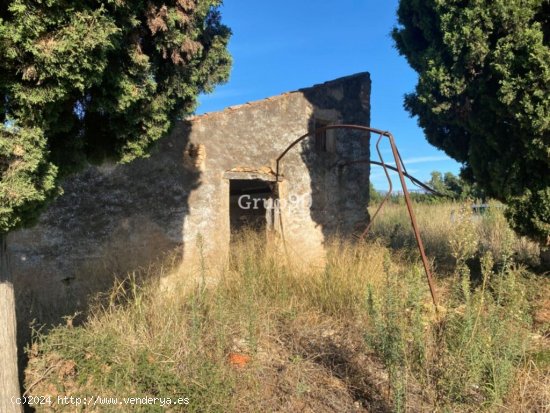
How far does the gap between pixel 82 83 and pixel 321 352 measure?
11.1 ft

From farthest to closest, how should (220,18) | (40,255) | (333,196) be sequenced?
1. (333,196)
2. (40,255)
3. (220,18)

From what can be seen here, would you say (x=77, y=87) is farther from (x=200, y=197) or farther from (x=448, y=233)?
(x=448, y=233)

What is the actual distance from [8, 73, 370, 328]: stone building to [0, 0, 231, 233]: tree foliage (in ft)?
5.26

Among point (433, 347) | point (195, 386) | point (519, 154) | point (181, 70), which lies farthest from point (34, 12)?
point (519, 154)

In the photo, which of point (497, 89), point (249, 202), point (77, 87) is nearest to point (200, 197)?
point (77, 87)

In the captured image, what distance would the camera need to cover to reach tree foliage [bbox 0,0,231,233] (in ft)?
8.61

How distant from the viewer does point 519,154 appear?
6.11 meters

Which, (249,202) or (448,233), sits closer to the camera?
(448,233)

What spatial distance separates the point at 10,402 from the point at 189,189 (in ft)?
13.2

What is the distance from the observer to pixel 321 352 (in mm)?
4363

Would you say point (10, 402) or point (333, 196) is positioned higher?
point (333, 196)

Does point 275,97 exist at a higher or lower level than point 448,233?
higher

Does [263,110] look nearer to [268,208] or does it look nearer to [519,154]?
[268,208]

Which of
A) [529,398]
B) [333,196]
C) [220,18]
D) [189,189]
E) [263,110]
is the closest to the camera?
[529,398]
